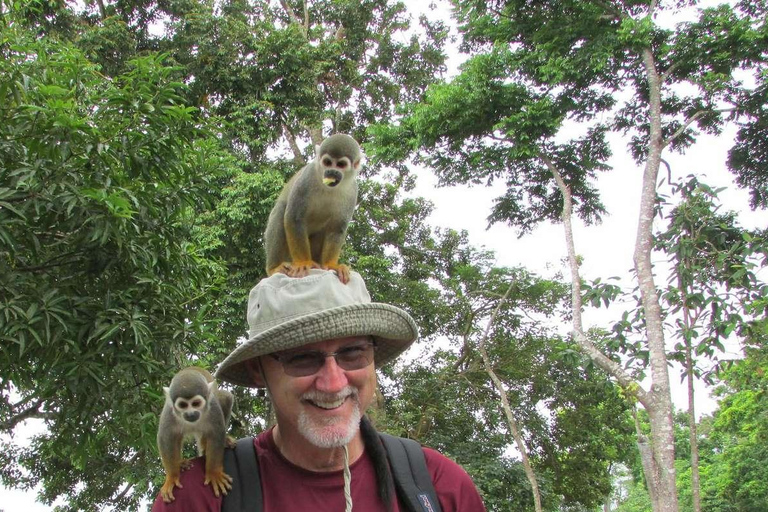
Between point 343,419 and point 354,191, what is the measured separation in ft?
3.58

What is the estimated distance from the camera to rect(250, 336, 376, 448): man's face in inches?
47.4

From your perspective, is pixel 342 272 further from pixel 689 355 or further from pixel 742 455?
pixel 742 455

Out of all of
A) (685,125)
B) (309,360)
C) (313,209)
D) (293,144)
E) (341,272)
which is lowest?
(309,360)

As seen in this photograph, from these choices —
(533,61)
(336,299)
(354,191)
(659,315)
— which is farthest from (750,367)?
(336,299)

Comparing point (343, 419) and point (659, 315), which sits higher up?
point (659, 315)

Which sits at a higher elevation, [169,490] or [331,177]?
[331,177]

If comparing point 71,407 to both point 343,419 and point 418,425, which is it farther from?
point 418,425

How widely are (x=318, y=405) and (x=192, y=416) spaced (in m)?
0.60

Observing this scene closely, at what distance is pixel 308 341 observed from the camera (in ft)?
3.90

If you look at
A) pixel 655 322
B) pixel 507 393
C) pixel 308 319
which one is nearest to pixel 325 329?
pixel 308 319

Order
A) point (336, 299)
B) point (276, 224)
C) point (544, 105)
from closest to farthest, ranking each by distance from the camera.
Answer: point (336, 299) < point (276, 224) < point (544, 105)

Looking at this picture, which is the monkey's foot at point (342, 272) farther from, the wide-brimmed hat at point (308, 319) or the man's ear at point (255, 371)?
the man's ear at point (255, 371)

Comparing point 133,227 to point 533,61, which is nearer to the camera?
point 133,227

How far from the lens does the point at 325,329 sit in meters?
1.19
